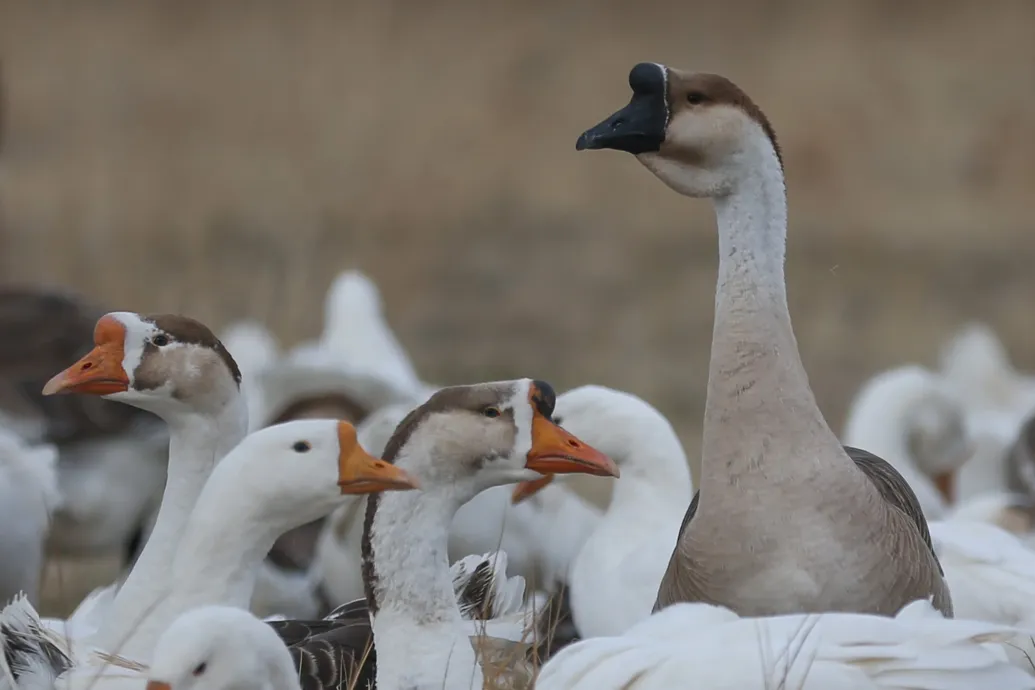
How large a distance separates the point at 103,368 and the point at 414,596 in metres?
1.00

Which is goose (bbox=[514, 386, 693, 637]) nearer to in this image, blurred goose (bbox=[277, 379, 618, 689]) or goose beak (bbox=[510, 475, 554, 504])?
goose beak (bbox=[510, 475, 554, 504])

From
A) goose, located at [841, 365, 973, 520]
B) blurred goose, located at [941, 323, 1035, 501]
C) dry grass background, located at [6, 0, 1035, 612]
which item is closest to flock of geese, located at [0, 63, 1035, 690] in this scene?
goose, located at [841, 365, 973, 520]

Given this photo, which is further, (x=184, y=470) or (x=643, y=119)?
(x=184, y=470)

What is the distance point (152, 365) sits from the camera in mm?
4684

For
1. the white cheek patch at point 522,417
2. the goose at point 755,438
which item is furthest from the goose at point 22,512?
the goose at point 755,438

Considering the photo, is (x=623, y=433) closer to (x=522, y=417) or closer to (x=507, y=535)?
(x=507, y=535)

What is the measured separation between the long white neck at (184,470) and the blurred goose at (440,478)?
1.85 ft

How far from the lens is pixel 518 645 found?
14.9 ft

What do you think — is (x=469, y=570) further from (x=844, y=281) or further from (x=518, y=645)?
(x=844, y=281)

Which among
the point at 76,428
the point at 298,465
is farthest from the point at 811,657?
the point at 76,428

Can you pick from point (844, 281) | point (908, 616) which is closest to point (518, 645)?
point (908, 616)

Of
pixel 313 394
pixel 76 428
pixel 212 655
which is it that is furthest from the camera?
pixel 313 394

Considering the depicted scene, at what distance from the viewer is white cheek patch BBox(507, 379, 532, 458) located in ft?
14.3

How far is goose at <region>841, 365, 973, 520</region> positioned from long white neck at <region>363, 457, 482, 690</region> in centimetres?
453
